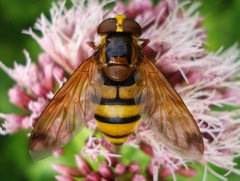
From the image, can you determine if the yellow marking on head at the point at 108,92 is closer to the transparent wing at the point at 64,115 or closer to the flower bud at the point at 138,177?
the transparent wing at the point at 64,115

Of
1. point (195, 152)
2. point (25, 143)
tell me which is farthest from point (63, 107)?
point (25, 143)

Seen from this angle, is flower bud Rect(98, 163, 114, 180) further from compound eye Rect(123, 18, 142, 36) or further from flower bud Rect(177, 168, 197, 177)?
compound eye Rect(123, 18, 142, 36)

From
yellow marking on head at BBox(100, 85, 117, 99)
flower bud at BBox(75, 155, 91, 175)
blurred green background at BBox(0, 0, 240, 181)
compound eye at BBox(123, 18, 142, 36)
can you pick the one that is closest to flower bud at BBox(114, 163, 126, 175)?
flower bud at BBox(75, 155, 91, 175)

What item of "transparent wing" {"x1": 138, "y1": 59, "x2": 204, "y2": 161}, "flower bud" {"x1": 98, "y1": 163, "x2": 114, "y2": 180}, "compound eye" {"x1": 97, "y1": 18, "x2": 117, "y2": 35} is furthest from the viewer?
"flower bud" {"x1": 98, "y1": 163, "x2": 114, "y2": 180}

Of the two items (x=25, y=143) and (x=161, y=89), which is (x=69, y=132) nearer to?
(x=161, y=89)

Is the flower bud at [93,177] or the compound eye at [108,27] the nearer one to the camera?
the compound eye at [108,27]

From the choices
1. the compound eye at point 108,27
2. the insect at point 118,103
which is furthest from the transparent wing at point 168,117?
the compound eye at point 108,27
